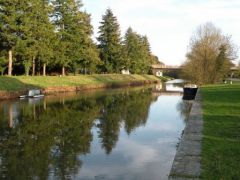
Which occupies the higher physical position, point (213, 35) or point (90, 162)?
point (213, 35)

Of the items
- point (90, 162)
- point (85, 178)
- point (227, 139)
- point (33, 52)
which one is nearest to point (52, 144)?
point (90, 162)

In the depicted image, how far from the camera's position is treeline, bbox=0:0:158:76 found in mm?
43625

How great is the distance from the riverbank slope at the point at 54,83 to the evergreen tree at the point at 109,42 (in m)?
3.29

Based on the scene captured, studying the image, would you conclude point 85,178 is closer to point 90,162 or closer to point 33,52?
point 90,162

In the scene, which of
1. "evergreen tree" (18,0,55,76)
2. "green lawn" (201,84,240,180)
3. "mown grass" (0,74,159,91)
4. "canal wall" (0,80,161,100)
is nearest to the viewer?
"green lawn" (201,84,240,180)

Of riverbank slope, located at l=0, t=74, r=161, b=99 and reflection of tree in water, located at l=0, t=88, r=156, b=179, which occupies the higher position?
riverbank slope, located at l=0, t=74, r=161, b=99

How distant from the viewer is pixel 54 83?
158 ft

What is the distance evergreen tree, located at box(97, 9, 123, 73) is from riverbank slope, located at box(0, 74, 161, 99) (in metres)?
3.29

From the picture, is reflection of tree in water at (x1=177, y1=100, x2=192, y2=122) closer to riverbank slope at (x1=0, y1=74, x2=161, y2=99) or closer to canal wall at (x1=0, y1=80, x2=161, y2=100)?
canal wall at (x1=0, y1=80, x2=161, y2=100)

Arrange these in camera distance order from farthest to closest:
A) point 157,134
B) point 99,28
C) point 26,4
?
point 99,28 < point 26,4 < point 157,134

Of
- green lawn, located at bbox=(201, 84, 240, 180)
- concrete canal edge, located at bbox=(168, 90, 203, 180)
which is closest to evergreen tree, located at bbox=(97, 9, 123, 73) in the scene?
green lawn, located at bbox=(201, 84, 240, 180)

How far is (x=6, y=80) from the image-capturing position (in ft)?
128

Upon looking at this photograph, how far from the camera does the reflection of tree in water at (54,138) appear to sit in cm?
1122

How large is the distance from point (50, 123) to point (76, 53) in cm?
3791
